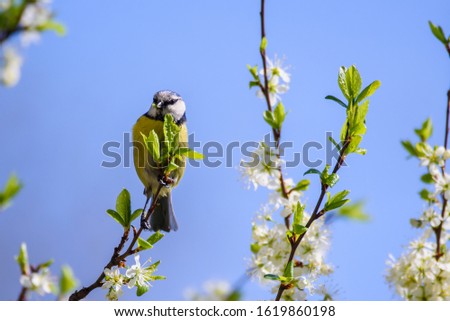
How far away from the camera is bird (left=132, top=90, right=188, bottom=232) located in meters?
3.77

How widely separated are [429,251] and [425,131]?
1.53 ft

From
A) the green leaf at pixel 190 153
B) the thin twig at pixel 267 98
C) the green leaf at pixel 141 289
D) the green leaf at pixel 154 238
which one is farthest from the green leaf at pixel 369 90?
the green leaf at pixel 141 289

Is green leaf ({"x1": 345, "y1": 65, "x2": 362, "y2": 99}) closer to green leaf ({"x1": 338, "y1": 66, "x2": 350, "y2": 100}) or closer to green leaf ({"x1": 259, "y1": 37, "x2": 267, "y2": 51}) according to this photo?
green leaf ({"x1": 338, "y1": 66, "x2": 350, "y2": 100})

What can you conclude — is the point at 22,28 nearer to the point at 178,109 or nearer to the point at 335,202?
the point at 335,202

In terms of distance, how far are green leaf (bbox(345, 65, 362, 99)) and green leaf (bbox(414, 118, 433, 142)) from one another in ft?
1.70

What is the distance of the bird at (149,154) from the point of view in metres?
3.77

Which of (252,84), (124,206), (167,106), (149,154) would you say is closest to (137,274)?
(124,206)

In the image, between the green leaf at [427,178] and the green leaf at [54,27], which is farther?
the green leaf at [427,178]

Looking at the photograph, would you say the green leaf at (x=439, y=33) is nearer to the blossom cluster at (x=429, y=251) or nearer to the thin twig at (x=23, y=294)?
the blossom cluster at (x=429, y=251)

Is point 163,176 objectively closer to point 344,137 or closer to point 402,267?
point 344,137

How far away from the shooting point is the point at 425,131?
2289 millimetres

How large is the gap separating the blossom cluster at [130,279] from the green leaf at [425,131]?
115 cm

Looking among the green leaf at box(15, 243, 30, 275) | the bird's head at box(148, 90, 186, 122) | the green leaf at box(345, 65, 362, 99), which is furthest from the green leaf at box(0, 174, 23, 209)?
the bird's head at box(148, 90, 186, 122)
